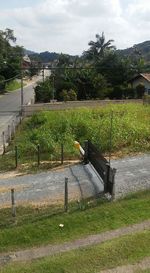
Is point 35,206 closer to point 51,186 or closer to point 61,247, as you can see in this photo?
point 51,186

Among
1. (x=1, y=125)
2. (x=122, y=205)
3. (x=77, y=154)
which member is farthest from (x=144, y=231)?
(x=1, y=125)

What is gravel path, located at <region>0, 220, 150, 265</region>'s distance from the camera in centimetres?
877

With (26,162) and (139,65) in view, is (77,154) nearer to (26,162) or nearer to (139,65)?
(26,162)

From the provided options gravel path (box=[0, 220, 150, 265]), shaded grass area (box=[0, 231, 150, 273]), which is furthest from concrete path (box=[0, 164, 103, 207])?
shaded grass area (box=[0, 231, 150, 273])

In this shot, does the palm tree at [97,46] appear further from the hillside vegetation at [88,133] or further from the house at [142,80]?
the hillside vegetation at [88,133]

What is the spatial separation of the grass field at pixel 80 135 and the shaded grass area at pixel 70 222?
19.7 feet

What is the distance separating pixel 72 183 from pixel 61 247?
463 cm

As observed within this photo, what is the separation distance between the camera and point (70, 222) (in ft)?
33.9

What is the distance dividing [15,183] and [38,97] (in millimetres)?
31551

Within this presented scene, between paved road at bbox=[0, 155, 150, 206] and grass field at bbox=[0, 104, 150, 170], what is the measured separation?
2113 mm

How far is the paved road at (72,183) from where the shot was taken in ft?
40.8

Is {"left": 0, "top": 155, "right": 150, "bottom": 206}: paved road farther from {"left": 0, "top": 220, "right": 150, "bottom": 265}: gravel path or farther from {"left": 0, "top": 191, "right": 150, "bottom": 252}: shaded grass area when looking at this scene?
{"left": 0, "top": 220, "right": 150, "bottom": 265}: gravel path

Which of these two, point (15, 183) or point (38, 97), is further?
point (38, 97)

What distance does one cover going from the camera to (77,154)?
17578 millimetres
